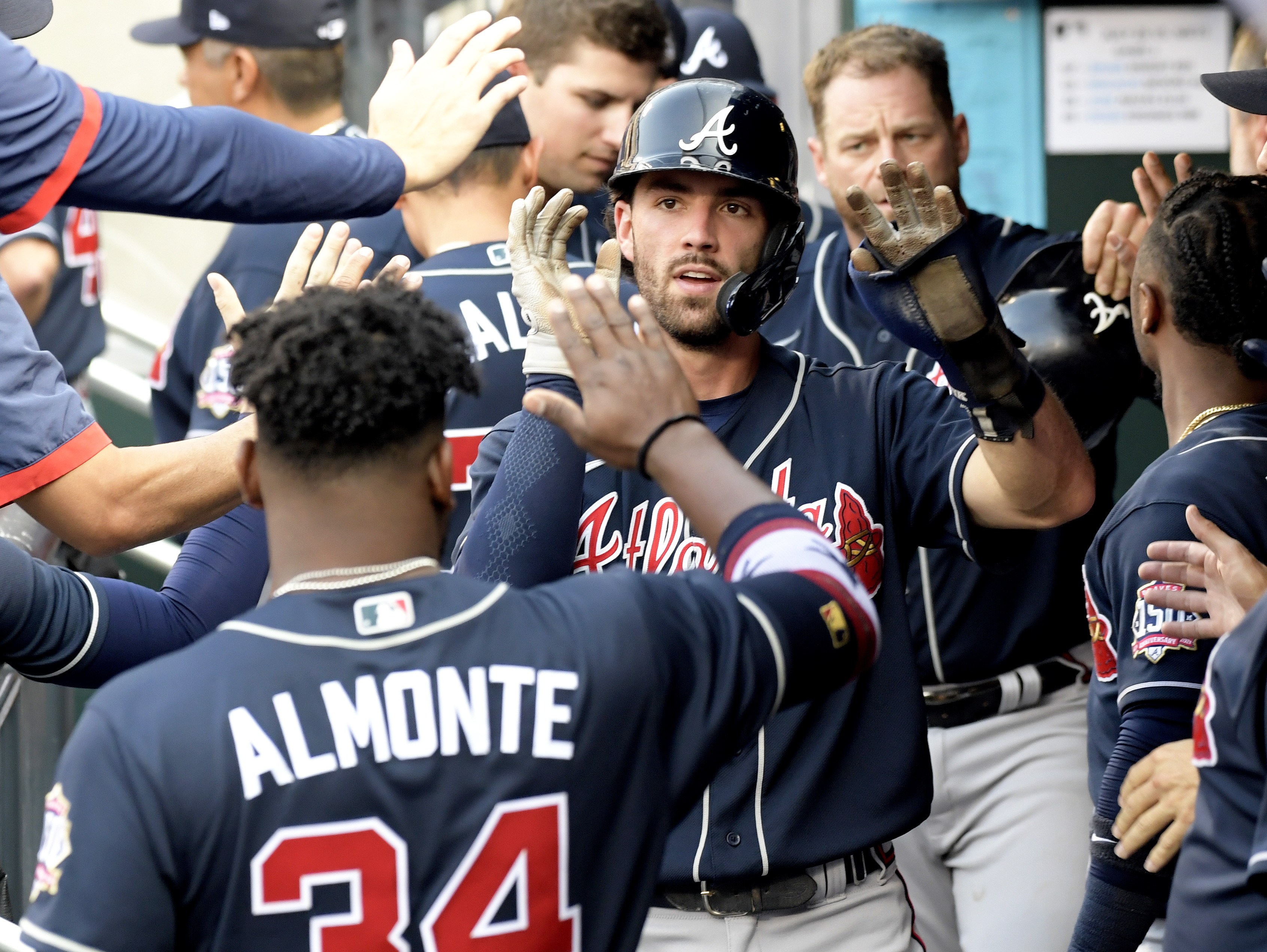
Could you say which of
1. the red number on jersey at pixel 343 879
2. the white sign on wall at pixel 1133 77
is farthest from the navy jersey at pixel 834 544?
the white sign on wall at pixel 1133 77

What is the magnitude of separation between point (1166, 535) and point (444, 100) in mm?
1621

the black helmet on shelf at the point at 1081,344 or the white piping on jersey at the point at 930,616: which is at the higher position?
the black helmet on shelf at the point at 1081,344

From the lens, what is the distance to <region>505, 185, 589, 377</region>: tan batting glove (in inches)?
92.6

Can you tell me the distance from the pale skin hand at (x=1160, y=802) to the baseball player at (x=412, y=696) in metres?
0.97

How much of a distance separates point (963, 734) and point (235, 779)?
249 centimetres

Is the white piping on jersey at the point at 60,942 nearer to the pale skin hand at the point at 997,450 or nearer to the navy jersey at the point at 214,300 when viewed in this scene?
the pale skin hand at the point at 997,450

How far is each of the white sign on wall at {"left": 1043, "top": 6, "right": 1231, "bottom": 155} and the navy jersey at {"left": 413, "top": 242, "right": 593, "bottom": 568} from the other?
267cm

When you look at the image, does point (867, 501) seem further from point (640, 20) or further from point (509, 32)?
point (640, 20)

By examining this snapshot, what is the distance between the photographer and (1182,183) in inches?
121

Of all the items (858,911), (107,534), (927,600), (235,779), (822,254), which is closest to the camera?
(235,779)

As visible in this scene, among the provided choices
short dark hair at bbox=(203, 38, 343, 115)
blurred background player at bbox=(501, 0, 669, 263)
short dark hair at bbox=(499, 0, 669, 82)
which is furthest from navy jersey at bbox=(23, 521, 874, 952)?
short dark hair at bbox=(203, 38, 343, 115)

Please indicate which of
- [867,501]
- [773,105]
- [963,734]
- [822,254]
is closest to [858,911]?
[867,501]

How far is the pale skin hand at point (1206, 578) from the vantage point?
238 centimetres

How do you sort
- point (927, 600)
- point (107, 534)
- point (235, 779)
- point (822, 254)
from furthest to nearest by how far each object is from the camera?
point (822, 254)
point (927, 600)
point (107, 534)
point (235, 779)
